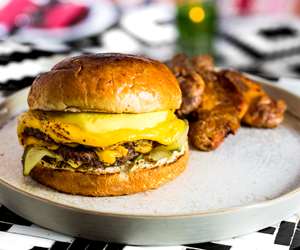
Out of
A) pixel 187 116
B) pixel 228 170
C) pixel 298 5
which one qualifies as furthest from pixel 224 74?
pixel 298 5

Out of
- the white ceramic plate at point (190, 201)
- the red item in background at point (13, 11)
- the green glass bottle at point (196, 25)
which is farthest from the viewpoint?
the red item in background at point (13, 11)

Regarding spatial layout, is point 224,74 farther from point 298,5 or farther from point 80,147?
point 298,5

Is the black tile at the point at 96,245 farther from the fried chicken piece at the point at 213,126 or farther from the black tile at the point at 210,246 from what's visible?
the fried chicken piece at the point at 213,126

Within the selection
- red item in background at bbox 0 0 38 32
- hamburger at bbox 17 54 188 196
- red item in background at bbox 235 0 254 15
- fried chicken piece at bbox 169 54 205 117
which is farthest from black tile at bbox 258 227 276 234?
red item in background at bbox 235 0 254 15

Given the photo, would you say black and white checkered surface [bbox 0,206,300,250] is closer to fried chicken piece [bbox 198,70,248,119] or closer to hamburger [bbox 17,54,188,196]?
hamburger [bbox 17,54,188,196]

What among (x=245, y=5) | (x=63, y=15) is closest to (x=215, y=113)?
(x=63, y=15)

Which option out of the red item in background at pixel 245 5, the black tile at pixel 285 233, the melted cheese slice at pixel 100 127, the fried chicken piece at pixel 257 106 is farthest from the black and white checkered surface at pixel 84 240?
the red item in background at pixel 245 5
